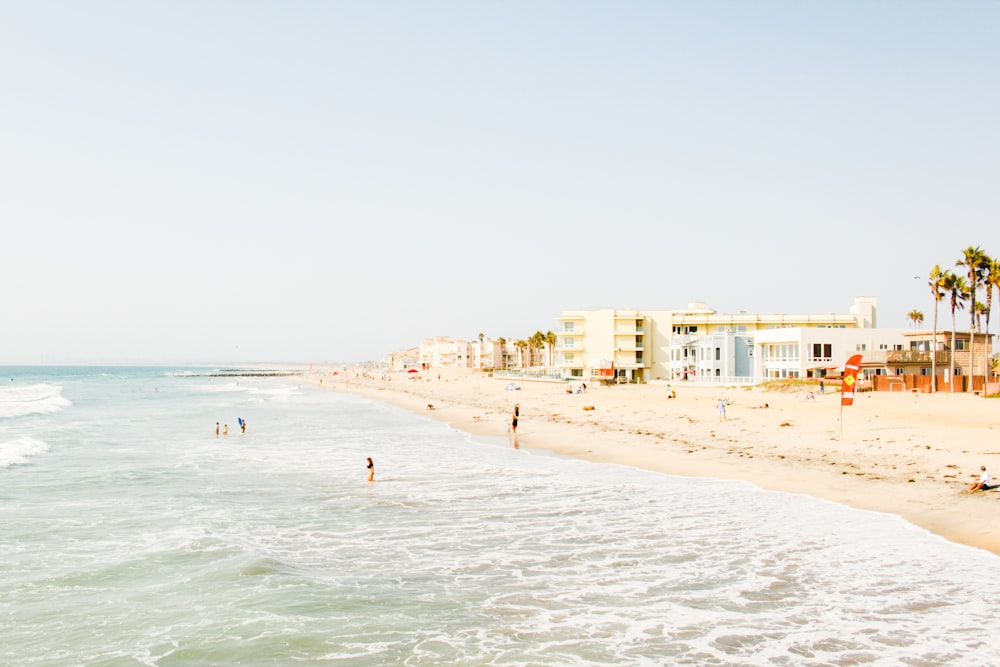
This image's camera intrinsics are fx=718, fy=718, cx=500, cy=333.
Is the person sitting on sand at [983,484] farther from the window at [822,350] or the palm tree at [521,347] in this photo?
the palm tree at [521,347]

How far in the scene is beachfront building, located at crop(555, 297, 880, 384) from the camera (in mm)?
89062

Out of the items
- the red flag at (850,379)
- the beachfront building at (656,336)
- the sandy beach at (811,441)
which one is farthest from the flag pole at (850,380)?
the beachfront building at (656,336)

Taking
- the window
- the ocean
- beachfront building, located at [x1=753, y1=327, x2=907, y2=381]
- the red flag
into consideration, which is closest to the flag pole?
the red flag

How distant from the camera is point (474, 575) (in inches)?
615

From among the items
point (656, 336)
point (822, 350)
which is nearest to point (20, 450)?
point (822, 350)

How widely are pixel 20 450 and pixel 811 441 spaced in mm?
40380

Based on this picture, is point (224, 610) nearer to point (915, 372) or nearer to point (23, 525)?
point (23, 525)

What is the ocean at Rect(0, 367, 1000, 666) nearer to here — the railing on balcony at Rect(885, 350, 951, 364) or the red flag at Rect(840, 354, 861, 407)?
the red flag at Rect(840, 354, 861, 407)

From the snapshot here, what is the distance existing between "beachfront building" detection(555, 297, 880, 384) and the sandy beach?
25457mm

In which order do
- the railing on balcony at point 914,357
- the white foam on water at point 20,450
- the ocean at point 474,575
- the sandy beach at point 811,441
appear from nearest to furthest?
the ocean at point 474,575
the sandy beach at point 811,441
the white foam on water at point 20,450
the railing on balcony at point 914,357

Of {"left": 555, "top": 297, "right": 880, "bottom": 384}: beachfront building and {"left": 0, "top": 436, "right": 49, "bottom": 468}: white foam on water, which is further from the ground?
{"left": 555, "top": 297, "right": 880, "bottom": 384}: beachfront building

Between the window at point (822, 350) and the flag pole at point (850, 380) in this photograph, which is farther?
the window at point (822, 350)

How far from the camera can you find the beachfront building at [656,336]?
A: 3506 inches

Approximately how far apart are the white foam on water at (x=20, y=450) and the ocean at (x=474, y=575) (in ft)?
23.4
